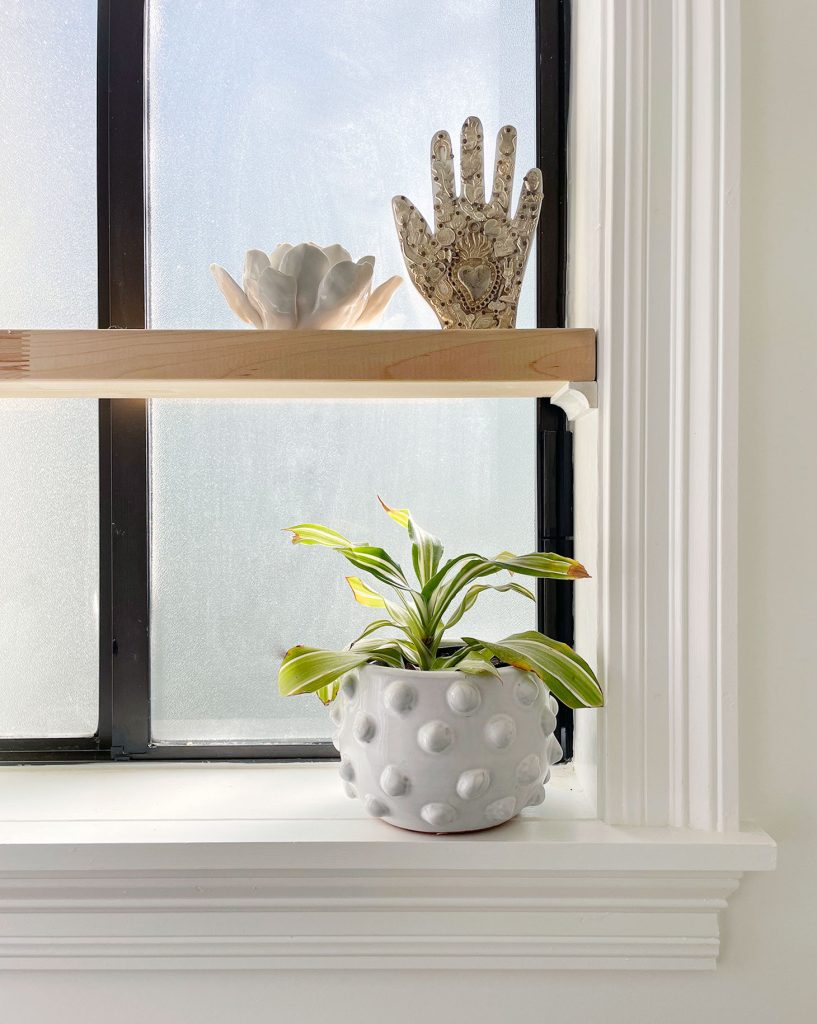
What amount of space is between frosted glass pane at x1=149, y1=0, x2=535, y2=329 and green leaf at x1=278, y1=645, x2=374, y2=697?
42 centimetres

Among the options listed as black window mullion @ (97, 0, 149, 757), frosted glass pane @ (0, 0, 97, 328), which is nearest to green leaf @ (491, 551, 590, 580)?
black window mullion @ (97, 0, 149, 757)

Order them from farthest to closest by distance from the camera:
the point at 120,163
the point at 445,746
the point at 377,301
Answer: the point at 120,163 < the point at 377,301 < the point at 445,746

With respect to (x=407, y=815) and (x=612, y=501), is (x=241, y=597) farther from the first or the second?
(x=612, y=501)

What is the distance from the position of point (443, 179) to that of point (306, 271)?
0.16 m

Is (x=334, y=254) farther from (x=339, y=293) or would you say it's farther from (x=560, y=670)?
(x=560, y=670)

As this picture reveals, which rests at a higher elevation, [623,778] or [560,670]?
Result: [560,670]

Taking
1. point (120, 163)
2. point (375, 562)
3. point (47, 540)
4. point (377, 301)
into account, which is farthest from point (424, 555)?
point (120, 163)

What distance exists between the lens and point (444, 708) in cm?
69

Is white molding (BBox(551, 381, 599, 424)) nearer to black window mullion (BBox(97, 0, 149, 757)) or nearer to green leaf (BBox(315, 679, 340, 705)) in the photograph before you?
green leaf (BBox(315, 679, 340, 705))

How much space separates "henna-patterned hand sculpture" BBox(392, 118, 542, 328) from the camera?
2.48ft

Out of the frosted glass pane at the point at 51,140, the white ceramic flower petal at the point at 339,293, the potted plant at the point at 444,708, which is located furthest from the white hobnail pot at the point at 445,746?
the frosted glass pane at the point at 51,140

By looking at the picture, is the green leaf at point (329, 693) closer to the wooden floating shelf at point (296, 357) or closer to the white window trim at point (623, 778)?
the white window trim at point (623, 778)

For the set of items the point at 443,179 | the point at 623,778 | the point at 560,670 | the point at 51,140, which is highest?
the point at 51,140

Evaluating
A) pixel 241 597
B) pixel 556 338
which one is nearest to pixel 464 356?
pixel 556 338
